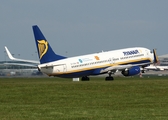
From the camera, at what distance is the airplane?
68.2 meters

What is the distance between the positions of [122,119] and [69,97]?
13.7 m

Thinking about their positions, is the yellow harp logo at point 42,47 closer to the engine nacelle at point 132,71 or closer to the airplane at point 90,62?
the airplane at point 90,62

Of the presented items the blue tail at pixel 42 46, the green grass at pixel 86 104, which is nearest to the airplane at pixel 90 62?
the blue tail at pixel 42 46

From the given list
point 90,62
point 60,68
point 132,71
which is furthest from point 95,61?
point 60,68

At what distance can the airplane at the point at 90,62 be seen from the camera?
68.2 metres

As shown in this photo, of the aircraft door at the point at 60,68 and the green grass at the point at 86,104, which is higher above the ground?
the aircraft door at the point at 60,68

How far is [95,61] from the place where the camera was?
237 feet

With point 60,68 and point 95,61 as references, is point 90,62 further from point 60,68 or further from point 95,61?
point 60,68

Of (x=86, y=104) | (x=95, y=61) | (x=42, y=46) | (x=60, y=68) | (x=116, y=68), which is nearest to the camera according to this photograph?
(x=86, y=104)

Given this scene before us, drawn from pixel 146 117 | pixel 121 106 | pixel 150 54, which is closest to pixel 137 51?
pixel 150 54

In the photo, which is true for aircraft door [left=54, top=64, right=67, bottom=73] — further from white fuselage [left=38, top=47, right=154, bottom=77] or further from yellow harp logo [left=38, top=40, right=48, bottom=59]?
yellow harp logo [left=38, top=40, right=48, bottom=59]

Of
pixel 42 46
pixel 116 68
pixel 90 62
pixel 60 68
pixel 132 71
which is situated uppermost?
pixel 42 46

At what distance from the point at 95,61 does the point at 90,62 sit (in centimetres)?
80

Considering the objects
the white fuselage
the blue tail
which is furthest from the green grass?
the white fuselage
